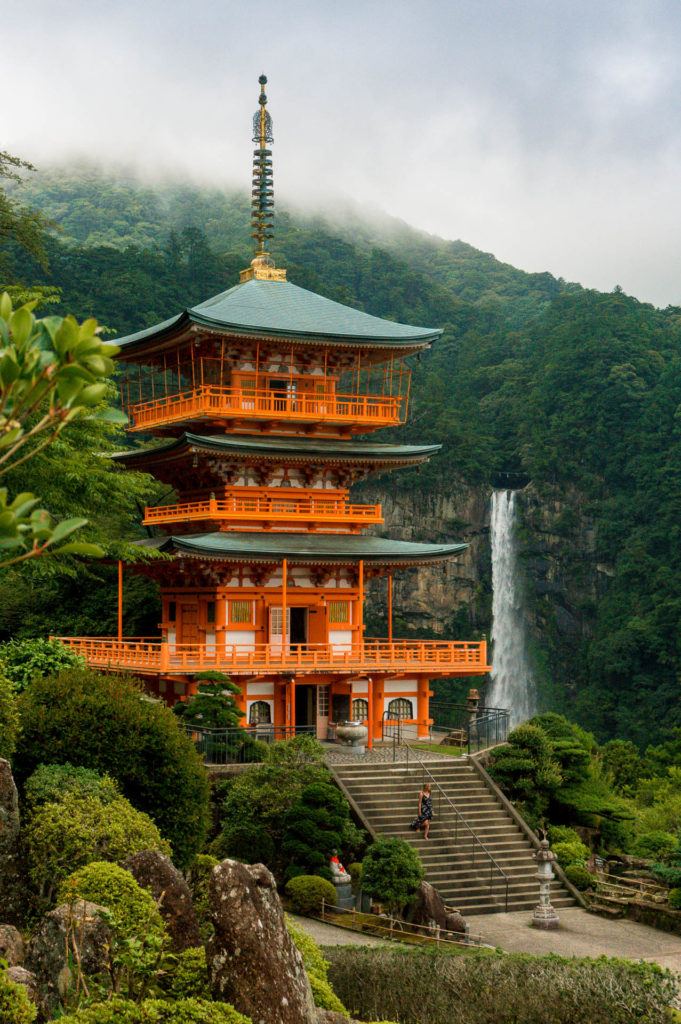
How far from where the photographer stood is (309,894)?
2045 cm

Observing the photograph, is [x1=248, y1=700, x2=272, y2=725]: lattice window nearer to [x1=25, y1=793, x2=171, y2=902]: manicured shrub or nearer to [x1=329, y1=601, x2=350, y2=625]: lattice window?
[x1=329, y1=601, x2=350, y2=625]: lattice window

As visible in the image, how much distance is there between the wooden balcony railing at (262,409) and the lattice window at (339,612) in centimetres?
398

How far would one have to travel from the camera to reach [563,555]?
237 ft

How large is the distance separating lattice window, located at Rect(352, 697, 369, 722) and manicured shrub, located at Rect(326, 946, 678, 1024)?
13433mm

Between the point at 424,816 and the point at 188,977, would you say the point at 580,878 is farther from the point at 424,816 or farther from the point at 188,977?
the point at 188,977

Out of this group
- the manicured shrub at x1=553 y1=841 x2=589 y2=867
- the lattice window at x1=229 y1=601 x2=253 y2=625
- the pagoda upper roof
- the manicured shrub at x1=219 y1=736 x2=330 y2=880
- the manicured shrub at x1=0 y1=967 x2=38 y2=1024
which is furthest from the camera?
the lattice window at x1=229 y1=601 x2=253 y2=625

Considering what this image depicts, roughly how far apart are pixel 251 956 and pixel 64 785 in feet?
20.5

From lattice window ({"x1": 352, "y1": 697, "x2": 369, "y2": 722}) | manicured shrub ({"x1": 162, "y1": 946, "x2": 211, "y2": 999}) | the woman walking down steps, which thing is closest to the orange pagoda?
lattice window ({"x1": 352, "y1": 697, "x2": 369, "y2": 722})

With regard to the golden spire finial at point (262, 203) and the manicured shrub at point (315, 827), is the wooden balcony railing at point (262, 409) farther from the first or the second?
the manicured shrub at point (315, 827)

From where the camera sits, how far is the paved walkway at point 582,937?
18828 millimetres

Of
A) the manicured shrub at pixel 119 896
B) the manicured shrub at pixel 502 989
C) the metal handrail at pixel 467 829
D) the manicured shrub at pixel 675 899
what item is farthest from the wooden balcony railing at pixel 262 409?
the manicured shrub at pixel 119 896

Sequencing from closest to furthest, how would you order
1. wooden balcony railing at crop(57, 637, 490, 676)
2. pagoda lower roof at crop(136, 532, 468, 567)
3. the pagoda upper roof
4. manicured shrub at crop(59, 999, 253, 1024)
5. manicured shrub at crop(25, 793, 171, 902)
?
manicured shrub at crop(59, 999, 253, 1024) → manicured shrub at crop(25, 793, 171, 902) → wooden balcony railing at crop(57, 637, 490, 676) → pagoda lower roof at crop(136, 532, 468, 567) → the pagoda upper roof

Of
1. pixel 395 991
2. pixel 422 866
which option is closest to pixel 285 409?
pixel 422 866

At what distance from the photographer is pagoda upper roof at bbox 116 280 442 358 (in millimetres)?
28703
